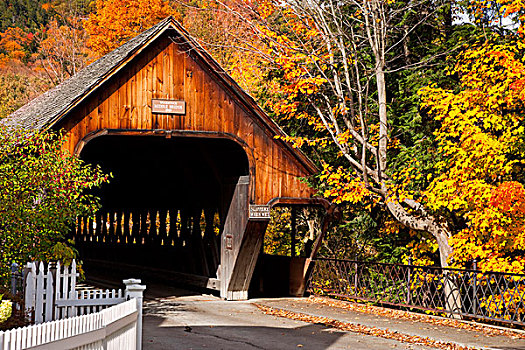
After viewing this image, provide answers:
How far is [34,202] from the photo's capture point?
41.6ft

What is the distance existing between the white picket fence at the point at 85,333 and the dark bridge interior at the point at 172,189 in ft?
35.0

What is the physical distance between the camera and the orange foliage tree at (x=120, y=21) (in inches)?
1780

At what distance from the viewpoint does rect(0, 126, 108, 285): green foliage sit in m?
12.1

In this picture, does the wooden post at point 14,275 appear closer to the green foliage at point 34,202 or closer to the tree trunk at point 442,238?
the green foliage at point 34,202

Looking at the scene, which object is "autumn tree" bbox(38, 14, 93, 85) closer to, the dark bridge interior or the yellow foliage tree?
the dark bridge interior

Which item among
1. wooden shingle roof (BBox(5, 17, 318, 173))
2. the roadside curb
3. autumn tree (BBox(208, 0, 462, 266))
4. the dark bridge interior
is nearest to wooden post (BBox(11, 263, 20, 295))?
wooden shingle roof (BBox(5, 17, 318, 173))

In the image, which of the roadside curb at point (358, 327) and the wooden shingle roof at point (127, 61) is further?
the wooden shingle roof at point (127, 61)

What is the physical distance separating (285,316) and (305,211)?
28.2ft

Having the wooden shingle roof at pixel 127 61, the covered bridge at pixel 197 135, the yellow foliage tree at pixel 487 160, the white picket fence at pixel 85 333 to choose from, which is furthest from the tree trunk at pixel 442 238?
the white picket fence at pixel 85 333

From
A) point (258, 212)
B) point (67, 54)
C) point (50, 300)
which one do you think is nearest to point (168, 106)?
point (258, 212)

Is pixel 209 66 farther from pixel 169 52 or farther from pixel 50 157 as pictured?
pixel 50 157

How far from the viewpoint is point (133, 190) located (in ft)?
94.3

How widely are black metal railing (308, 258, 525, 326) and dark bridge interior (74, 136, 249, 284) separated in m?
3.45

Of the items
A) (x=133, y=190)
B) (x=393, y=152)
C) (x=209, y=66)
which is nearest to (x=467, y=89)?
(x=393, y=152)
